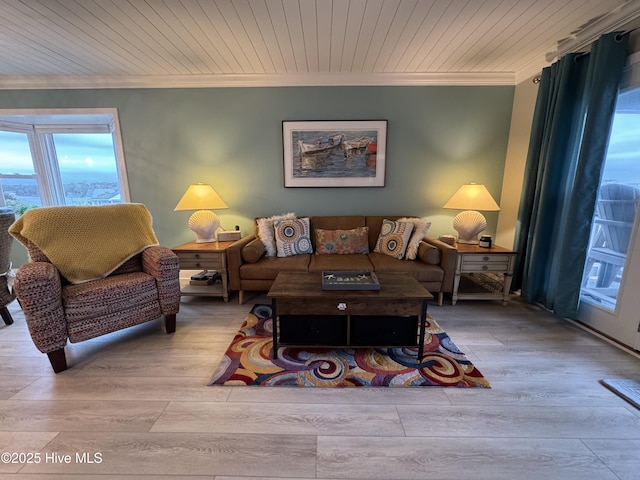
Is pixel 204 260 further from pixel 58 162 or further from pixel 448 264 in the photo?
pixel 58 162

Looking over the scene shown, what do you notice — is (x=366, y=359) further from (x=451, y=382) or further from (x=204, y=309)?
(x=204, y=309)

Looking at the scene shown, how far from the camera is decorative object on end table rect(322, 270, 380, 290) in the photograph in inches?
67.7

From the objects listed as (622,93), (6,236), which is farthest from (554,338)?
(6,236)

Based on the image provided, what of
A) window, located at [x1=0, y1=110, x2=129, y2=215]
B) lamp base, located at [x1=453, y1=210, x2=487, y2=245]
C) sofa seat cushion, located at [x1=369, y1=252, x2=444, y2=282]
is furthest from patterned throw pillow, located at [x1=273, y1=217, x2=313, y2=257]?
window, located at [x1=0, y1=110, x2=129, y2=215]

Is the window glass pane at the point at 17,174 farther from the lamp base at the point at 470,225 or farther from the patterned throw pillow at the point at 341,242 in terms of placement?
the lamp base at the point at 470,225

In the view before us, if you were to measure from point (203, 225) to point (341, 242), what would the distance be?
149cm

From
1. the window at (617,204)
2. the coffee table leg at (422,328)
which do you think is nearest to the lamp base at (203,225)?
the coffee table leg at (422,328)

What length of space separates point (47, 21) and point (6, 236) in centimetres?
167

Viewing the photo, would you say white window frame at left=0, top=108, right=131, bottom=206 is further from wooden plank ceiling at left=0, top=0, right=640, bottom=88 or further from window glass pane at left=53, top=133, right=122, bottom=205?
wooden plank ceiling at left=0, top=0, right=640, bottom=88

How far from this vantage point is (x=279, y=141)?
120 inches

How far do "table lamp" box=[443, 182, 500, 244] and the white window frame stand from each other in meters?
3.82

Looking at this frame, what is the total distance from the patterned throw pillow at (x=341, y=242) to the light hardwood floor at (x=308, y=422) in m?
1.40

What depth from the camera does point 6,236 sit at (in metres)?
2.10

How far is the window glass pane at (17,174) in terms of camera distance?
3396mm
